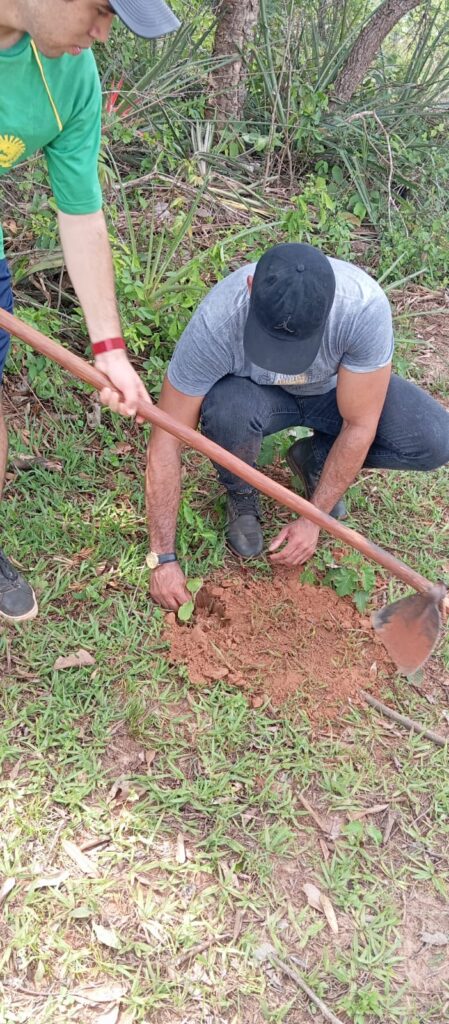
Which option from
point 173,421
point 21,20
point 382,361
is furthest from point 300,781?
point 21,20

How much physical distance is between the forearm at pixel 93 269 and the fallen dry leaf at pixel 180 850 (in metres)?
1.39

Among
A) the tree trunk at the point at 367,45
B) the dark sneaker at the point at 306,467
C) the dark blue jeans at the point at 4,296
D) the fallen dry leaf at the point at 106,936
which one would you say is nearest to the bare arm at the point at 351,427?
the dark sneaker at the point at 306,467

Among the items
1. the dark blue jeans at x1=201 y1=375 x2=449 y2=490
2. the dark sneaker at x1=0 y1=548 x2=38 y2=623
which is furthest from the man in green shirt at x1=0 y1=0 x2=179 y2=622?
the dark sneaker at x1=0 y1=548 x2=38 y2=623

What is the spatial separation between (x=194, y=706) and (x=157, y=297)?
5.97 ft

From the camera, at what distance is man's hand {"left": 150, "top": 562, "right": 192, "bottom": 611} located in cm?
274

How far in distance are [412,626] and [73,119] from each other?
1678 mm

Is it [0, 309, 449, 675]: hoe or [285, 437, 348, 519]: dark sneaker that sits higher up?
[0, 309, 449, 675]: hoe

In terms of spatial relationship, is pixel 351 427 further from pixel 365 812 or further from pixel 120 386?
pixel 365 812

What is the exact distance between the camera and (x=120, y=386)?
2170 mm

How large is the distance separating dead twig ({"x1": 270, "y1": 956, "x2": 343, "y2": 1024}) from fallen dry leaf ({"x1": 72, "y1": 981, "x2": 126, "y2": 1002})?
0.38 meters

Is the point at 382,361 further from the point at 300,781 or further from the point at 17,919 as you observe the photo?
the point at 17,919

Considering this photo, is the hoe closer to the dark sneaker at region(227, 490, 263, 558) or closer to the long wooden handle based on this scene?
the long wooden handle

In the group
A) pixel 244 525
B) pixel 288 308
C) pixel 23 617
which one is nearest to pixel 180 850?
pixel 23 617

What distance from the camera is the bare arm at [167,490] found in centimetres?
261
